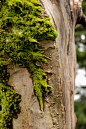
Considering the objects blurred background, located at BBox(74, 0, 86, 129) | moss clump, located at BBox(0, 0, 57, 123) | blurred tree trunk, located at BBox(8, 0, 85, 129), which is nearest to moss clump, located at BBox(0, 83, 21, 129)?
blurred tree trunk, located at BBox(8, 0, 85, 129)

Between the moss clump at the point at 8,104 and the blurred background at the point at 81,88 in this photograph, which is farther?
the blurred background at the point at 81,88

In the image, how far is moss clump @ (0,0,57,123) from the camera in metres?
0.88

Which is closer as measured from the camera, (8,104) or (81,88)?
(8,104)

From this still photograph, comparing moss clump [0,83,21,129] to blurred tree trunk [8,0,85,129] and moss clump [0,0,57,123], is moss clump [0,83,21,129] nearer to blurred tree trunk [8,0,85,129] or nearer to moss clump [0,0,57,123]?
blurred tree trunk [8,0,85,129]

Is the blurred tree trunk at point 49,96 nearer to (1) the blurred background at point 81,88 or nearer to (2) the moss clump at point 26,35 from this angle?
(2) the moss clump at point 26,35

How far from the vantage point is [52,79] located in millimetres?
908

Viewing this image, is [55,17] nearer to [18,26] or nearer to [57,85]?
[18,26]

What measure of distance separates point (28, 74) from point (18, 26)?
345 mm

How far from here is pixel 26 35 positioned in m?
0.87

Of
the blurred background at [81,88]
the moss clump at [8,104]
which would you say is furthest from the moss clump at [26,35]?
the blurred background at [81,88]

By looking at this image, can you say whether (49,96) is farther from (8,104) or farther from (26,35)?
(26,35)

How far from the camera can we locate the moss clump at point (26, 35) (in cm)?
88

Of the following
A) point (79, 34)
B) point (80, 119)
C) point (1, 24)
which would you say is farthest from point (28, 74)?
point (80, 119)

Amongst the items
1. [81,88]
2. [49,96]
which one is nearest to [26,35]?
[49,96]
